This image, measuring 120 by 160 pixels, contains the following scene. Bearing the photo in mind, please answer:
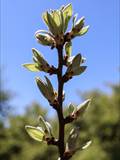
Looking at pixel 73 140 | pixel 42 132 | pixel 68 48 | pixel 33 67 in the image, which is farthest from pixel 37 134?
pixel 68 48

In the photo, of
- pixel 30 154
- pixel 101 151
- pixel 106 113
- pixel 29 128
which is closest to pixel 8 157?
pixel 30 154

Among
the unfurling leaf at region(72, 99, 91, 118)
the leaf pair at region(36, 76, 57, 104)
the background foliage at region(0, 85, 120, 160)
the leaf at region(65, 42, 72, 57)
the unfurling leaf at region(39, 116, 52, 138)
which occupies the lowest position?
the background foliage at region(0, 85, 120, 160)

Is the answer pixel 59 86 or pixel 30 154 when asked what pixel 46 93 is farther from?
pixel 30 154

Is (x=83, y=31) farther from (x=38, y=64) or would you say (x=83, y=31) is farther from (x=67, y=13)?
(x=38, y=64)

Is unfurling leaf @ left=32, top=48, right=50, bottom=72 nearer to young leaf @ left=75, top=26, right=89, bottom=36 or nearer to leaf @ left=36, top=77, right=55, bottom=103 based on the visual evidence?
leaf @ left=36, top=77, right=55, bottom=103

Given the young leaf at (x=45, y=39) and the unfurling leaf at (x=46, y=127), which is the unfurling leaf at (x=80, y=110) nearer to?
the unfurling leaf at (x=46, y=127)

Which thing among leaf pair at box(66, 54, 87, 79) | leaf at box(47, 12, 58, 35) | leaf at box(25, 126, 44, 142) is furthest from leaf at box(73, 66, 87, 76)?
leaf at box(25, 126, 44, 142)
